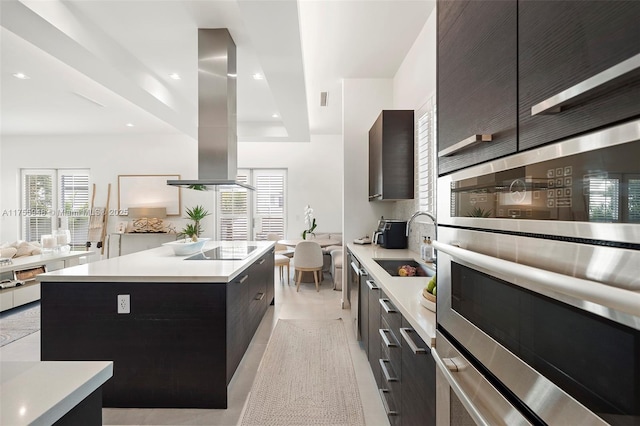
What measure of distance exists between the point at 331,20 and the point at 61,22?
86.7 inches

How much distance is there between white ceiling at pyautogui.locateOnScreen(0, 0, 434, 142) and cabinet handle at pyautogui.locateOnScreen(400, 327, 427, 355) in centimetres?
218

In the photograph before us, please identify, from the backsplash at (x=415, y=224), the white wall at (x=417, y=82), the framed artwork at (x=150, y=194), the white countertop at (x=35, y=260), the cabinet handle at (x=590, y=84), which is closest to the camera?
the cabinet handle at (x=590, y=84)

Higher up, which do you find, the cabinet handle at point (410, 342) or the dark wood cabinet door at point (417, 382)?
the cabinet handle at point (410, 342)

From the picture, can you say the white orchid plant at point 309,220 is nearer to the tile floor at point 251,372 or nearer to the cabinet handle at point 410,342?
the tile floor at point 251,372

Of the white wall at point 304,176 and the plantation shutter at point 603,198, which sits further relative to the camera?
the white wall at point 304,176

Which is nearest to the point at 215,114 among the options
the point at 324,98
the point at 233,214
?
the point at 324,98

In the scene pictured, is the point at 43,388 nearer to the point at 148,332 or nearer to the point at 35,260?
the point at 148,332

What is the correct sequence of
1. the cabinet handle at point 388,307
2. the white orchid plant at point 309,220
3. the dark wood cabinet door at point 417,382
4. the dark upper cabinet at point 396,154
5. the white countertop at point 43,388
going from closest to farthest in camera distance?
the white countertop at point 43,388
the dark wood cabinet door at point 417,382
the cabinet handle at point 388,307
the dark upper cabinet at point 396,154
the white orchid plant at point 309,220

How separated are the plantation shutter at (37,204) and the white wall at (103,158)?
145 mm

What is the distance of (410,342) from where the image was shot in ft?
4.05

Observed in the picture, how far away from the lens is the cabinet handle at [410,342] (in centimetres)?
Answer: 112

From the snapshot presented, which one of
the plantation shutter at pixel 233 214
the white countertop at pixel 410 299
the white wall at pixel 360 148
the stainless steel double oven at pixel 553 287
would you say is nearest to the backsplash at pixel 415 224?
the white wall at pixel 360 148

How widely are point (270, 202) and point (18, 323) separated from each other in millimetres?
4795

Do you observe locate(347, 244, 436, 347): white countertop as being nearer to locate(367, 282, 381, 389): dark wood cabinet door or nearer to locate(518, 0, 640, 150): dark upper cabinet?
locate(367, 282, 381, 389): dark wood cabinet door
